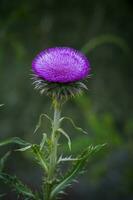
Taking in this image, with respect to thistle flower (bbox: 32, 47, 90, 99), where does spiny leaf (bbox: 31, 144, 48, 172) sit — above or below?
below

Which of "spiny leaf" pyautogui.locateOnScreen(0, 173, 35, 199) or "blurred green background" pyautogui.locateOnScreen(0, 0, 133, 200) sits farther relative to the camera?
"blurred green background" pyautogui.locateOnScreen(0, 0, 133, 200)

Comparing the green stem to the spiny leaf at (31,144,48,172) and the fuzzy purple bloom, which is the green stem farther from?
the fuzzy purple bloom

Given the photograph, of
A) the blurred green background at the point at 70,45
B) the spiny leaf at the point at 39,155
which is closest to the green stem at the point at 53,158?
the spiny leaf at the point at 39,155

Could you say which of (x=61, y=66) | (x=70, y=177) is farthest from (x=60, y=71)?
(x=70, y=177)

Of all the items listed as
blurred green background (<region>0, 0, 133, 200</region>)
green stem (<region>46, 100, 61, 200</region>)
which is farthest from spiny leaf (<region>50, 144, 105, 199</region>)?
blurred green background (<region>0, 0, 133, 200</region>)

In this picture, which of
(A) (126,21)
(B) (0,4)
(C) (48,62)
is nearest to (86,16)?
(A) (126,21)

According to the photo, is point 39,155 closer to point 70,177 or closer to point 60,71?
point 70,177

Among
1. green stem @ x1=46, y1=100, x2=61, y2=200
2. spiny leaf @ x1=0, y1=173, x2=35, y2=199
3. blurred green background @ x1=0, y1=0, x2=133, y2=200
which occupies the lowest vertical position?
spiny leaf @ x1=0, y1=173, x2=35, y2=199

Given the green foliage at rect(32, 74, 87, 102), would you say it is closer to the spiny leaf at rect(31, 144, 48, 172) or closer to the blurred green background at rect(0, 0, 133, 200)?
the spiny leaf at rect(31, 144, 48, 172)
